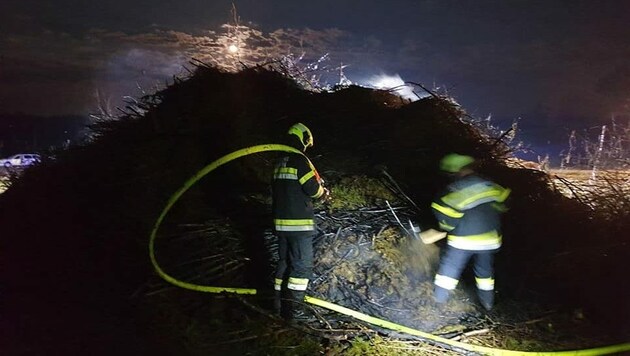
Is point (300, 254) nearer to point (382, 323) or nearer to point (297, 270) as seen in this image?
point (297, 270)

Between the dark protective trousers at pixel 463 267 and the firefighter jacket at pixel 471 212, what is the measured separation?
3.5 inches

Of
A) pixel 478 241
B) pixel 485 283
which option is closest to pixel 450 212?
pixel 478 241

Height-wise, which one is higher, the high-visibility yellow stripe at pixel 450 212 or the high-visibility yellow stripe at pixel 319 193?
the high-visibility yellow stripe at pixel 319 193

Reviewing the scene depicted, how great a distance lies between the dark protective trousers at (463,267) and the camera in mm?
5098

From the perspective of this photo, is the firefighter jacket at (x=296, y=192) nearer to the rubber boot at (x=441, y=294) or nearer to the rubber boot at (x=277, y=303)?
the rubber boot at (x=277, y=303)

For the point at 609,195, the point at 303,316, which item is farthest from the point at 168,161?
the point at 609,195

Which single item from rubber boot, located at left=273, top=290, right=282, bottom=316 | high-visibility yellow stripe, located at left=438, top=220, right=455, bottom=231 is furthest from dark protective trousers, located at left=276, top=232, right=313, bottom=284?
high-visibility yellow stripe, located at left=438, top=220, right=455, bottom=231

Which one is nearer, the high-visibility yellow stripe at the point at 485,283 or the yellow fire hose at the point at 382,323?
the yellow fire hose at the point at 382,323

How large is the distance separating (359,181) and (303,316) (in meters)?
2.64

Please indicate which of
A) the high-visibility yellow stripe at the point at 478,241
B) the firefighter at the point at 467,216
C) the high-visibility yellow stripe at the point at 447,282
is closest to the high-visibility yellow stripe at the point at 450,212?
the firefighter at the point at 467,216

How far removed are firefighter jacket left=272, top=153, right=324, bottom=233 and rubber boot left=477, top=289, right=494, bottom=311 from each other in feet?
6.95

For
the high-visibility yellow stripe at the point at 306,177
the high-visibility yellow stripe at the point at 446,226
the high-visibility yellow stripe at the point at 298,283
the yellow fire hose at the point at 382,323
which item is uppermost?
the high-visibility yellow stripe at the point at 306,177

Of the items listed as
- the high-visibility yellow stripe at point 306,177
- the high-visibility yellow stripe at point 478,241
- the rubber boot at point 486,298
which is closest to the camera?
the high-visibility yellow stripe at point 306,177

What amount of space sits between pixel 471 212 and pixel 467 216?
0.06 metres
